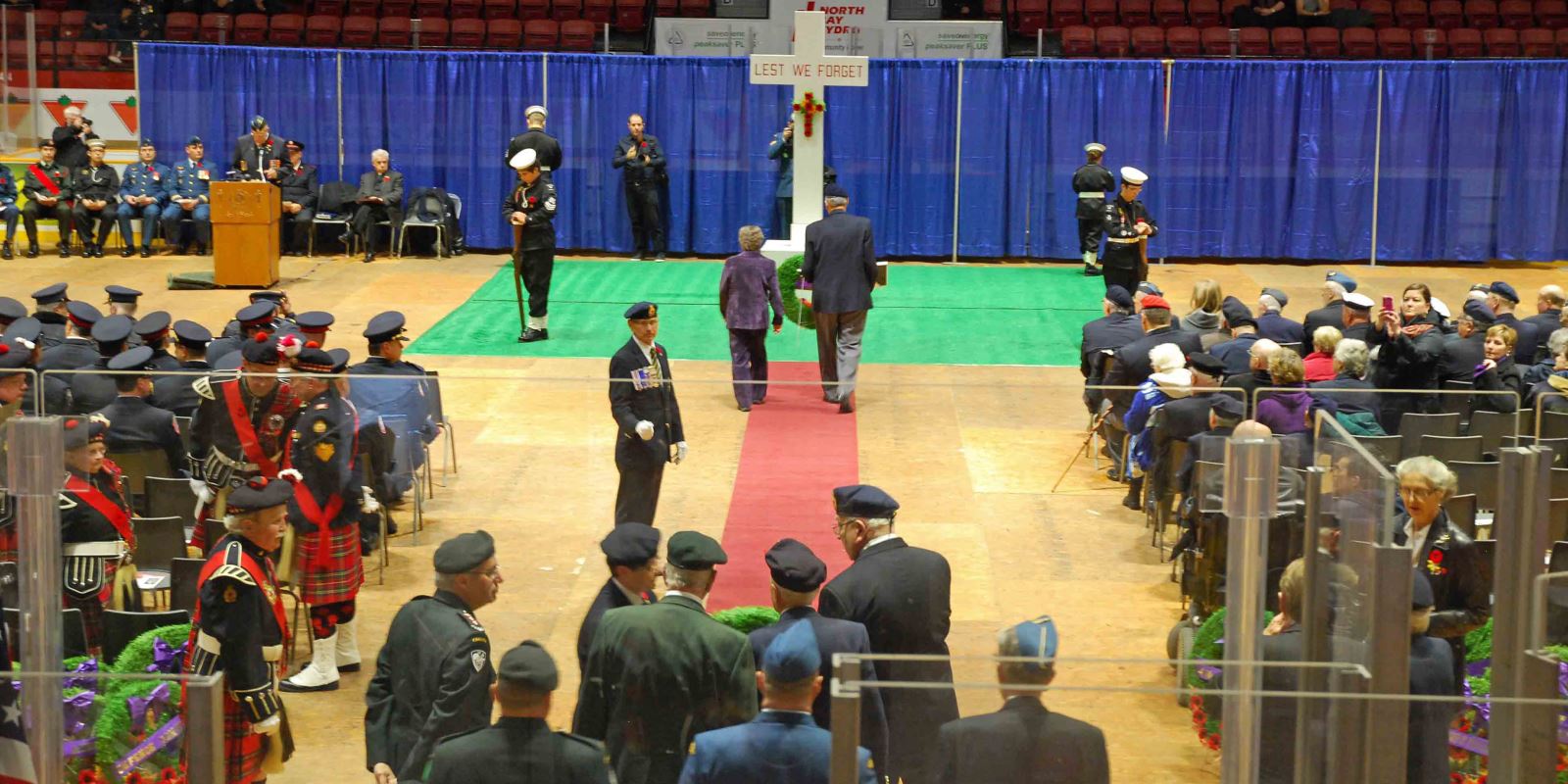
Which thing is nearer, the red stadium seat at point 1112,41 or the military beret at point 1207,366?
the military beret at point 1207,366

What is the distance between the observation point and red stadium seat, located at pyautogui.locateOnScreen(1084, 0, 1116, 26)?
72.7 ft

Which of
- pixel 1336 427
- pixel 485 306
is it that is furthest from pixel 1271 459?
pixel 485 306

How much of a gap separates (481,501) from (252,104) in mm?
14863

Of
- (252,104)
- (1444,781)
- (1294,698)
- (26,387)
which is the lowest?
(1444,781)

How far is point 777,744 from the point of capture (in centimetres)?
426

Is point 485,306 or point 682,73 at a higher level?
point 682,73

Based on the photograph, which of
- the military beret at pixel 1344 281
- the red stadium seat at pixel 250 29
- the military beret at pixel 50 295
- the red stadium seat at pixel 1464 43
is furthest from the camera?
the red stadium seat at pixel 250 29

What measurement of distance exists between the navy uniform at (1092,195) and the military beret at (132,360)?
11.1 m

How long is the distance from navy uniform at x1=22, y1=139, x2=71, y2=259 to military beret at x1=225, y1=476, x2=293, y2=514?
14340 millimetres

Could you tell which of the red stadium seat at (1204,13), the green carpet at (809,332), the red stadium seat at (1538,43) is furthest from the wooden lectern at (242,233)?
the red stadium seat at (1538,43)

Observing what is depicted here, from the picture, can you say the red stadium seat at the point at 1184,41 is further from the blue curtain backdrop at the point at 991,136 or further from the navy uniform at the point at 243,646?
the navy uniform at the point at 243,646

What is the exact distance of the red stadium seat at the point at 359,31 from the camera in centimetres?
2149

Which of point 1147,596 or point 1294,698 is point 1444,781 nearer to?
point 1294,698

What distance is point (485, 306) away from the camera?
1617 centimetres
